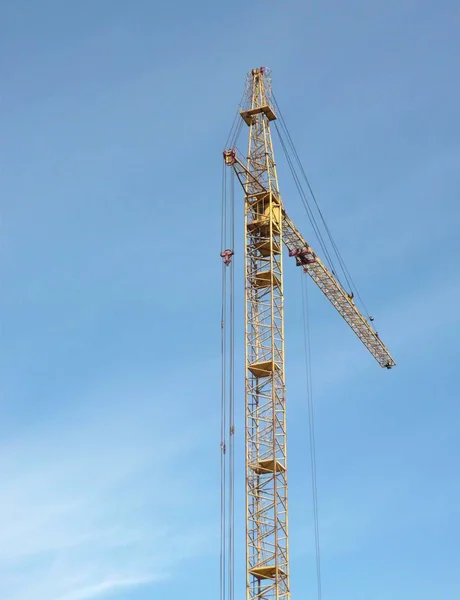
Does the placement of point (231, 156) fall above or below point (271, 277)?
above

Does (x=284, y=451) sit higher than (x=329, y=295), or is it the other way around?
(x=329, y=295)

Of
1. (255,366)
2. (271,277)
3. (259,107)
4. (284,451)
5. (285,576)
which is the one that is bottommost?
(285,576)

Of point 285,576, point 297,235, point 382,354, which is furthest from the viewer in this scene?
point 382,354

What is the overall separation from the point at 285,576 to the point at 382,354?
35832 millimetres

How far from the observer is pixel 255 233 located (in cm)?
8200

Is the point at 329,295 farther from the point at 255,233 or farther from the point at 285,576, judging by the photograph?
the point at 285,576

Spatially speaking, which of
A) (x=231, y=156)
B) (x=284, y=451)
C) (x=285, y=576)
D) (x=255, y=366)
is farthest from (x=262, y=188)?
(x=285, y=576)

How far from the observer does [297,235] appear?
88.2 m

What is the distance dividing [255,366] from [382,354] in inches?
1173

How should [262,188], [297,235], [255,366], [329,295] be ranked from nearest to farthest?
[255,366] < [262,188] < [297,235] < [329,295]

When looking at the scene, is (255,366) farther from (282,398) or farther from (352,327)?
(352,327)

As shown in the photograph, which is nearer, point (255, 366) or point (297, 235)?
point (255, 366)

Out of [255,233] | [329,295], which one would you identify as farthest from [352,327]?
[255,233]

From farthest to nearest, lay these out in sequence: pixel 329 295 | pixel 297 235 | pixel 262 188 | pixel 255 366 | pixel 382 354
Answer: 1. pixel 382 354
2. pixel 329 295
3. pixel 297 235
4. pixel 262 188
5. pixel 255 366
